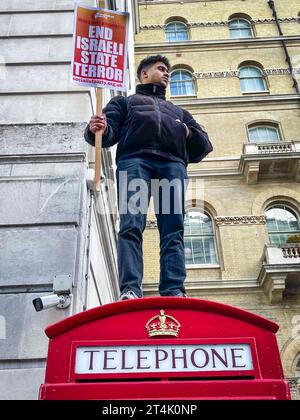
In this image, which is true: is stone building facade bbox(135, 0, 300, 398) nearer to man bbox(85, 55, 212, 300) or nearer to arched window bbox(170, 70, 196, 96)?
arched window bbox(170, 70, 196, 96)

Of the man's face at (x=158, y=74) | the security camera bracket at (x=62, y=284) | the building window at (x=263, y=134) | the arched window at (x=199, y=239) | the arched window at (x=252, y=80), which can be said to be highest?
the arched window at (x=252, y=80)

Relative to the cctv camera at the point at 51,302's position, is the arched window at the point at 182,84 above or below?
above

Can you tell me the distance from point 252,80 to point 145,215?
17546 mm

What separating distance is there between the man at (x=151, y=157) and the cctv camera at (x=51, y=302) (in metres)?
0.87

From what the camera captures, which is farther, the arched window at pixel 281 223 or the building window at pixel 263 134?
the building window at pixel 263 134

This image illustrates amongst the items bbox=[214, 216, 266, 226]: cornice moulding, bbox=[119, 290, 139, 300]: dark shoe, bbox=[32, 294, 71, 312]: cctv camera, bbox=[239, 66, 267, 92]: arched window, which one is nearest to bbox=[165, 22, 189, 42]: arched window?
bbox=[239, 66, 267, 92]: arched window

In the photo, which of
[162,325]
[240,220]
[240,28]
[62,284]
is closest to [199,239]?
[240,220]

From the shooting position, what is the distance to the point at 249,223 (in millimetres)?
15812

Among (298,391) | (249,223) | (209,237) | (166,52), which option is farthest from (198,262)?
(166,52)

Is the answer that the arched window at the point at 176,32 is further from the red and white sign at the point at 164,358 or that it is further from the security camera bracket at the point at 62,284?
the red and white sign at the point at 164,358

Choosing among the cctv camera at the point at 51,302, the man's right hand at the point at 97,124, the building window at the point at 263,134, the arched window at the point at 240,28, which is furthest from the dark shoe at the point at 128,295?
the arched window at the point at 240,28

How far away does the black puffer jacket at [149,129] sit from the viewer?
4238 mm

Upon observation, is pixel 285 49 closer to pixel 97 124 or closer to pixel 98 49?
pixel 98 49
